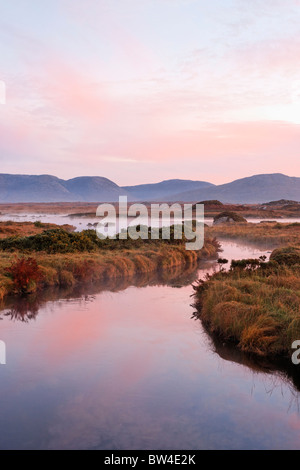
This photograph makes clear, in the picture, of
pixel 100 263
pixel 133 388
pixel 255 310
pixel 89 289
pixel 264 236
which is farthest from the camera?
pixel 264 236

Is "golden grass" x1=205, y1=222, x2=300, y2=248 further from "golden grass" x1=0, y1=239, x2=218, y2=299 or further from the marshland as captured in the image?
the marshland

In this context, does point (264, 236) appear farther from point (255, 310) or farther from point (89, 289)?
point (255, 310)

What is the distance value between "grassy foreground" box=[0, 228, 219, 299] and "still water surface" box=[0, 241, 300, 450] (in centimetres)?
407

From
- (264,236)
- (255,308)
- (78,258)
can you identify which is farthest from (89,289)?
(264,236)

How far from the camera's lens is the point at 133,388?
34.1 feet

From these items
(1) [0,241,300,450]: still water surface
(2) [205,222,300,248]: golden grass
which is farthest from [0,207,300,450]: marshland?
(2) [205,222,300,248]: golden grass

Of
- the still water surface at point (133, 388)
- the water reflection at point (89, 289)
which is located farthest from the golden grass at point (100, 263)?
the still water surface at point (133, 388)

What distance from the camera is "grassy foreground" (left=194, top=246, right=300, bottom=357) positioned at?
12930 millimetres

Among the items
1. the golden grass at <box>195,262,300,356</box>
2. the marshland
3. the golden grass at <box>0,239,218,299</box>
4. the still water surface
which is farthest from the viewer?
the golden grass at <box>0,239,218,299</box>

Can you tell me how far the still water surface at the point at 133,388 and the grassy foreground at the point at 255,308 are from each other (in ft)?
2.28

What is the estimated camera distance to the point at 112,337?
1430 cm

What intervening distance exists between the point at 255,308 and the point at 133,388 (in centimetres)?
579

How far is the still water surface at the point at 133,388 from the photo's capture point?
839 cm

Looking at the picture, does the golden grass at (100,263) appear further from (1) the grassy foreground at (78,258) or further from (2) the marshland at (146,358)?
(2) the marshland at (146,358)
